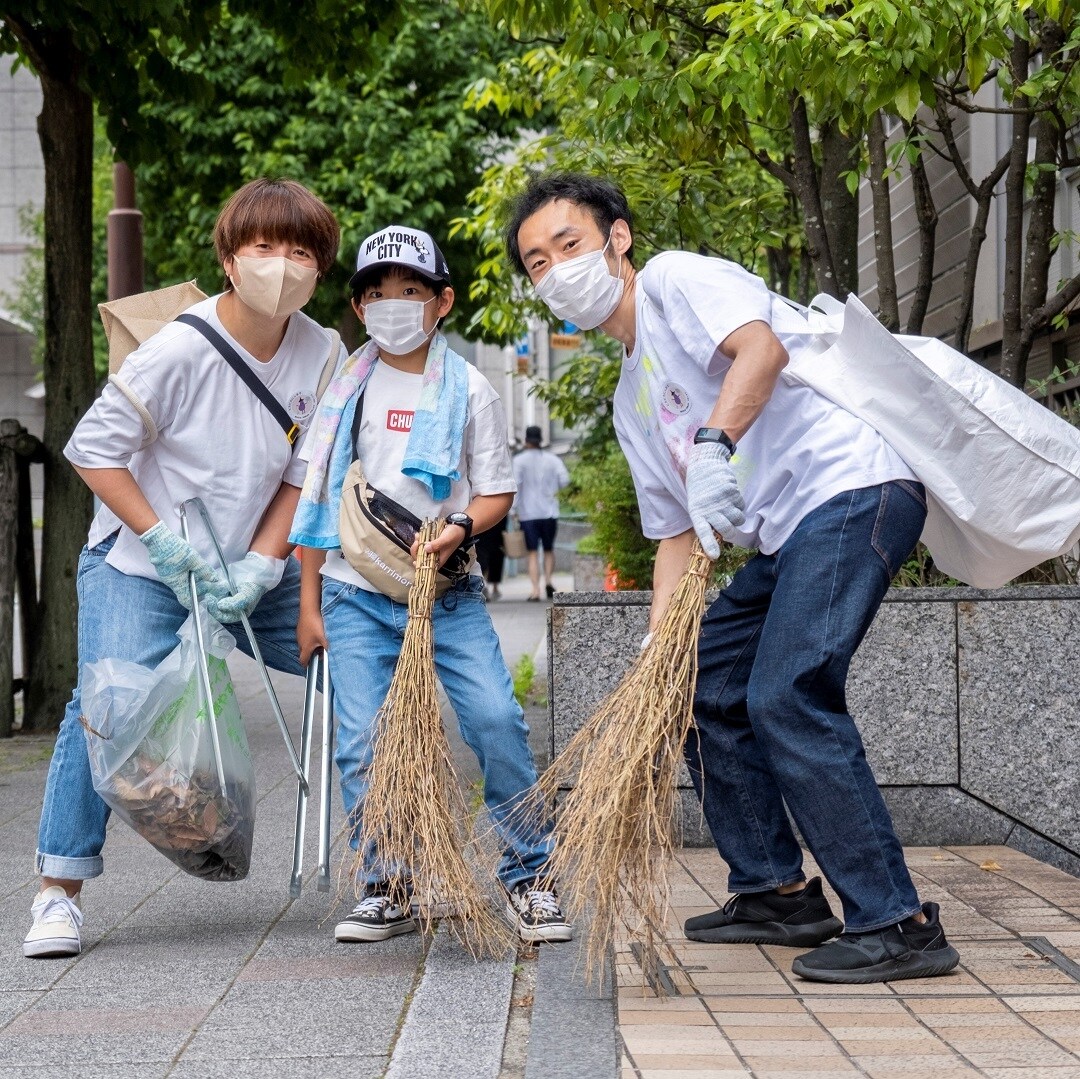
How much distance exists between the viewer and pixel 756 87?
500 centimetres

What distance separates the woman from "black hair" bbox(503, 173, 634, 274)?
63cm

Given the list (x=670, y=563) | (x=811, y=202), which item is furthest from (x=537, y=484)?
(x=670, y=563)

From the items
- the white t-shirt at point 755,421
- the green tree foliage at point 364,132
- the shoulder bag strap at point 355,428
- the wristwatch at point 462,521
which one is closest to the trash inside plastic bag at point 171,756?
the shoulder bag strap at point 355,428

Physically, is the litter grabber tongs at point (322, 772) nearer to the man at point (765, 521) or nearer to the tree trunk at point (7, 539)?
the man at point (765, 521)

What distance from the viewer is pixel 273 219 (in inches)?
165

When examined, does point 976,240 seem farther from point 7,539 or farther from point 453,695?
point 7,539

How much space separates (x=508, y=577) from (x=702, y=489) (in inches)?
859

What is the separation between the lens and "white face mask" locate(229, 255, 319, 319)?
13.6ft

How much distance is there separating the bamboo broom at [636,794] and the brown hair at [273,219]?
4.49ft

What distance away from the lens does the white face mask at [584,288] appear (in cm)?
376

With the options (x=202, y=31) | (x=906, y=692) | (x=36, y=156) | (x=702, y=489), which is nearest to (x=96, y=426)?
(x=702, y=489)

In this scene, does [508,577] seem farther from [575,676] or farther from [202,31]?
[575,676]

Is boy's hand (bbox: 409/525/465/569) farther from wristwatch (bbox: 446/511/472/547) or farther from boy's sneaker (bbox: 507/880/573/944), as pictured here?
boy's sneaker (bbox: 507/880/573/944)

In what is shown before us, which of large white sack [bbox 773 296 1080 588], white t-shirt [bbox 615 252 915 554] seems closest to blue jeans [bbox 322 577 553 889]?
white t-shirt [bbox 615 252 915 554]
